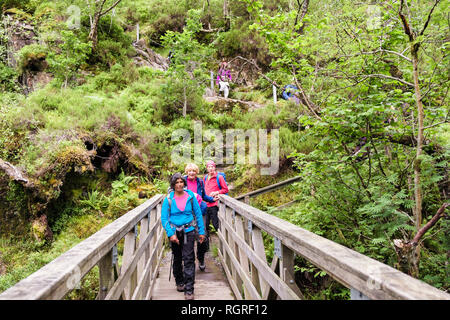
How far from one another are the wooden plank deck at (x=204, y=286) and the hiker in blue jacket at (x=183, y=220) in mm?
365

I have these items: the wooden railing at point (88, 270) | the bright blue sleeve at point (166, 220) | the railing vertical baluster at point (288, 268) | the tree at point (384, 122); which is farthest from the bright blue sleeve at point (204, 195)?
the railing vertical baluster at point (288, 268)

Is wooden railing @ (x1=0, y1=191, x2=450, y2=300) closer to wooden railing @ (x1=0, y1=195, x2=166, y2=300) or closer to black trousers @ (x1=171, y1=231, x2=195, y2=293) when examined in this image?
wooden railing @ (x1=0, y1=195, x2=166, y2=300)

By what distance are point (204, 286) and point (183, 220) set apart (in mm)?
1496

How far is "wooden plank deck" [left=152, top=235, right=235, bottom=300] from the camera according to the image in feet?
13.7

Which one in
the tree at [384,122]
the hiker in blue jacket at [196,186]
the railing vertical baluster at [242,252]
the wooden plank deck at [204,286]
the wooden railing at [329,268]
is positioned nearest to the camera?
the wooden railing at [329,268]

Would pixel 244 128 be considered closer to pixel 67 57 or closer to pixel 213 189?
pixel 213 189

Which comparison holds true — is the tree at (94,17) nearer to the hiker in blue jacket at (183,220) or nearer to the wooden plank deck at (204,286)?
the wooden plank deck at (204,286)

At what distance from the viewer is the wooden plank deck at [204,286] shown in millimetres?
4180

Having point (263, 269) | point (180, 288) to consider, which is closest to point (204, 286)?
point (180, 288)

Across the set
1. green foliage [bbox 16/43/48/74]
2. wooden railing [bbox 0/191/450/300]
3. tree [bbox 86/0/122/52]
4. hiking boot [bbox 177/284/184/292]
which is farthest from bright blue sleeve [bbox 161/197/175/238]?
tree [bbox 86/0/122/52]

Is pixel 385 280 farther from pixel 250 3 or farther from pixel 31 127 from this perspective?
pixel 31 127

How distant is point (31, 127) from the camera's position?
10.1m

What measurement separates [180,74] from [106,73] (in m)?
5.84

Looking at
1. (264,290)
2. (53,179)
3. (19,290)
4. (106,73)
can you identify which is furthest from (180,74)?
(19,290)
